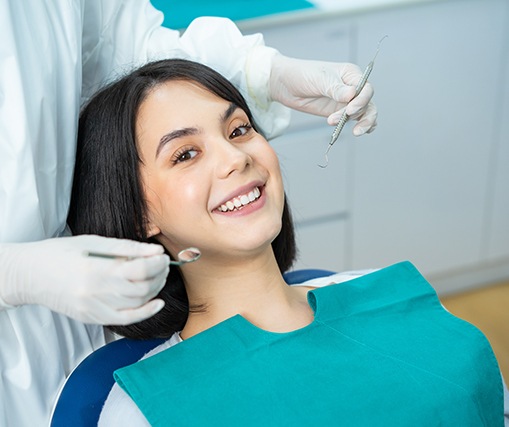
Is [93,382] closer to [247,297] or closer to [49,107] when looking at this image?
[247,297]

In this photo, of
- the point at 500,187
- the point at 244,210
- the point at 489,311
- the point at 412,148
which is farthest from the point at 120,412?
the point at 500,187

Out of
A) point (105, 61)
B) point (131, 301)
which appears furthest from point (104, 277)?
point (105, 61)

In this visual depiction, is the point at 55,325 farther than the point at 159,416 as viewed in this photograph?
Yes

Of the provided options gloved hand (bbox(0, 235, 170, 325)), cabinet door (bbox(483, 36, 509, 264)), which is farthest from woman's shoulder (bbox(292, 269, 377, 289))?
cabinet door (bbox(483, 36, 509, 264))

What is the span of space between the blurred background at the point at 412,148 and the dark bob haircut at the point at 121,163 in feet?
2.91

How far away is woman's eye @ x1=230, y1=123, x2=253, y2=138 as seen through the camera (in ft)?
4.69

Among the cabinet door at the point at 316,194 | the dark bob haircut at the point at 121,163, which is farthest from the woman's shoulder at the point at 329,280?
the cabinet door at the point at 316,194

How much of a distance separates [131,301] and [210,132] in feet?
1.18

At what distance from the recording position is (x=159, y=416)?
A: 127cm

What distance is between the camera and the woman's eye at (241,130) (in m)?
1.43

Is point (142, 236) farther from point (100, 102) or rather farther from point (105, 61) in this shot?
point (105, 61)

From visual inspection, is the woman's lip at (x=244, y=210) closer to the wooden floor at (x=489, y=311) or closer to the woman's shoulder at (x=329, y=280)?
the woman's shoulder at (x=329, y=280)

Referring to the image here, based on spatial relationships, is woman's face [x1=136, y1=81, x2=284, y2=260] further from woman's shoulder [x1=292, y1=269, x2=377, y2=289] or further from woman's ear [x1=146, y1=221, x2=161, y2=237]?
woman's shoulder [x1=292, y1=269, x2=377, y2=289]

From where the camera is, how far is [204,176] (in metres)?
1.33
